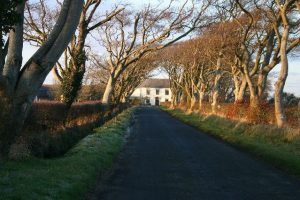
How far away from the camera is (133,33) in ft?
125

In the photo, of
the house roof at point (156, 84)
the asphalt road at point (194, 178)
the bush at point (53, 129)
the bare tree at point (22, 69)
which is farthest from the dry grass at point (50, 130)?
the house roof at point (156, 84)

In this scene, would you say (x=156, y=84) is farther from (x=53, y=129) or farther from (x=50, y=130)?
(x=50, y=130)

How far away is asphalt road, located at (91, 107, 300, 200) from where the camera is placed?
1008cm

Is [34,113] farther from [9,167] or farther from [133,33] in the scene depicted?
[133,33]

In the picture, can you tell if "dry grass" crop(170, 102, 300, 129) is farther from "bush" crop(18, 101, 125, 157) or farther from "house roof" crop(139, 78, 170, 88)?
"house roof" crop(139, 78, 170, 88)

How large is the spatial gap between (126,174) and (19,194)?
4.93 metres

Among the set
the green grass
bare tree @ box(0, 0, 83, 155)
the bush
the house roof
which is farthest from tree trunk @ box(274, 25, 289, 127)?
the house roof

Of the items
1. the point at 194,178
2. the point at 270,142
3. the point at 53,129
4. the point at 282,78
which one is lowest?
the point at 194,178

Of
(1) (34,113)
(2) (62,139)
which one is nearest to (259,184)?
(2) (62,139)

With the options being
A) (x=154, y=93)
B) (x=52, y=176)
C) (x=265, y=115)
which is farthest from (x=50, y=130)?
(x=154, y=93)

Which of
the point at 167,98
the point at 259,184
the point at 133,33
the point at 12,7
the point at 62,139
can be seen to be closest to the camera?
the point at 12,7

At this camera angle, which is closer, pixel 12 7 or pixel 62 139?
pixel 12 7

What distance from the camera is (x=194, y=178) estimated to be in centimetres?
1220

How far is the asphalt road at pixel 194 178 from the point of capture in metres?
10.1
